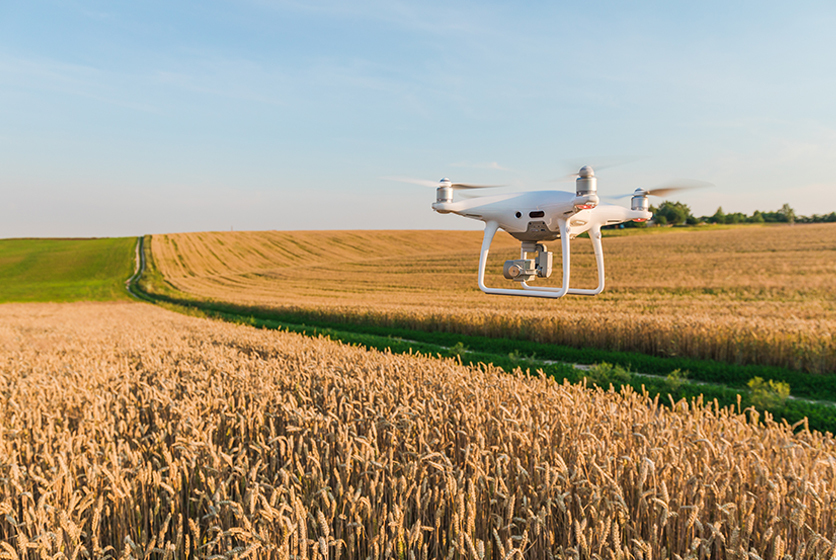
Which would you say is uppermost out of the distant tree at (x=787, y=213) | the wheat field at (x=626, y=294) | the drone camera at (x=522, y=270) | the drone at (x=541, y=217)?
the distant tree at (x=787, y=213)

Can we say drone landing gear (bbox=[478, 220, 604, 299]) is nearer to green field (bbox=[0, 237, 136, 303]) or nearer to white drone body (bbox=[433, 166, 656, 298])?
white drone body (bbox=[433, 166, 656, 298])

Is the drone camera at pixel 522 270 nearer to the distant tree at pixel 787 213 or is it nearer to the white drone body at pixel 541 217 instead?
the white drone body at pixel 541 217

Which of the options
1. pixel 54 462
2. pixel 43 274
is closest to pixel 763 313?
pixel 54 462

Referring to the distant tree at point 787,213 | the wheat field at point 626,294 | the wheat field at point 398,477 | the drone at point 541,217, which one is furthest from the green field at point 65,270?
the distant tree at point 787,213

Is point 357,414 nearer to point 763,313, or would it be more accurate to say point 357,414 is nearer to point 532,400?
point 532,400

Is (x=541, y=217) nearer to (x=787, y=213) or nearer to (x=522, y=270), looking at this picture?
(x=522, y=270)

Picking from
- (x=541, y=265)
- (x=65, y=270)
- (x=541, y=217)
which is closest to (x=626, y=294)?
→ (x=541, y=265)
